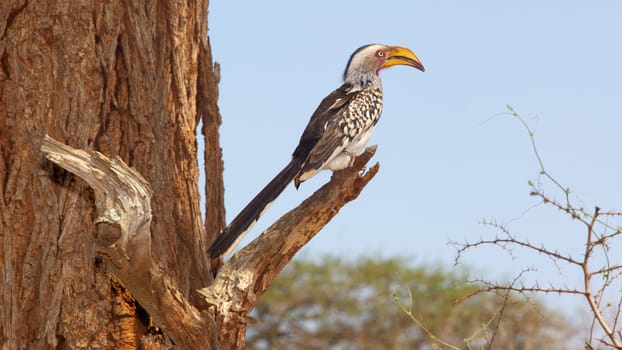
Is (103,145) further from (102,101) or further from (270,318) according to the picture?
(270,318)

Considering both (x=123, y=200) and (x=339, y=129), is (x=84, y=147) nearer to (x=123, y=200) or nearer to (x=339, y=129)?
(x=123, y=200)

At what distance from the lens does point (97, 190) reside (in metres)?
3.26

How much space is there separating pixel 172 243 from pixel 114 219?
0.81m

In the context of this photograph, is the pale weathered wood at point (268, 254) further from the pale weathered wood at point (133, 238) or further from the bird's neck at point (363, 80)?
the bird's neck at point (363, 80)

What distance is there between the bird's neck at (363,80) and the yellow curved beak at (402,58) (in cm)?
16

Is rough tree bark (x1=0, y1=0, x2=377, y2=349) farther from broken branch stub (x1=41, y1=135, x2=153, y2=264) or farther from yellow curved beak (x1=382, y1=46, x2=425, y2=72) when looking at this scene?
yellow curved beak (x1=382, y1=46, x2=425, y2=72)

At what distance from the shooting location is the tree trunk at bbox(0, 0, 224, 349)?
3.62 meters

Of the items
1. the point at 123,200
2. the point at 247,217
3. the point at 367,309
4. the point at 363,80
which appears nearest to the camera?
the point at 123,200

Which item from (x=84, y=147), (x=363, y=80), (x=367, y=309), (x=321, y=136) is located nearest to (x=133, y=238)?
(x=84, y=147)

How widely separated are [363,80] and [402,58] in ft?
1.38

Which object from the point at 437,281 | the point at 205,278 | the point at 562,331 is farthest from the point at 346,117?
the point at 437,281

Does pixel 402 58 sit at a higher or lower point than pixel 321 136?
higher

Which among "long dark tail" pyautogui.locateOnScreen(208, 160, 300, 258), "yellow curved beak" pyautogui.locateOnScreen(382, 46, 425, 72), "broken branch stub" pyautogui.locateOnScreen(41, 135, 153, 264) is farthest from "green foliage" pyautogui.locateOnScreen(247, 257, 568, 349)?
"broken branch stub" pyautogui.locateOnScreen(41, 135, 153, 264)

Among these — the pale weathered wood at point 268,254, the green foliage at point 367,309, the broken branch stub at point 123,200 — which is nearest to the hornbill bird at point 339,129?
the pale weathered wood at point 268,254
